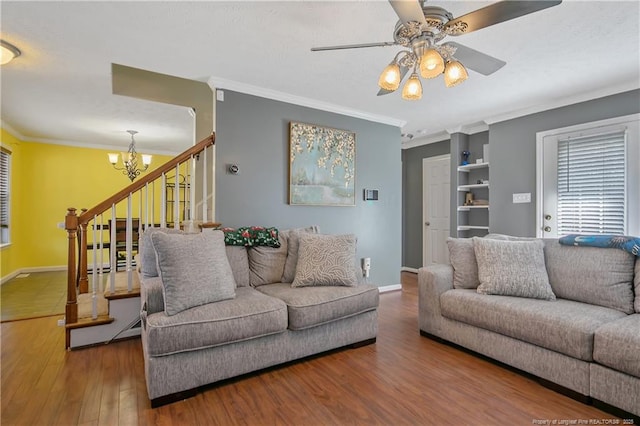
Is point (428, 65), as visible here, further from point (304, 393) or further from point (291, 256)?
point (304, 393)

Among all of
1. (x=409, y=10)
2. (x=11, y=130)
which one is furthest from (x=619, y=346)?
(x=11, y=130)

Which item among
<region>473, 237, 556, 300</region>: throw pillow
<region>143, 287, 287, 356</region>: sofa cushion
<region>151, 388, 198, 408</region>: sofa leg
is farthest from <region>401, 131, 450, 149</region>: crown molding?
<region>151, 388, 198, 408</region>: sofa leg

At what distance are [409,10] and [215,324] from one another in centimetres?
203

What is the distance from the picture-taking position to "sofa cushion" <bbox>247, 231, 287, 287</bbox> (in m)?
2.83

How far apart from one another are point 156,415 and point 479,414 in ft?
5.87

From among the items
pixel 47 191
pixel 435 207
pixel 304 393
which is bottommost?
pixel 304 393

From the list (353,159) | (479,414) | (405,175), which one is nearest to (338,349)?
(479,414)

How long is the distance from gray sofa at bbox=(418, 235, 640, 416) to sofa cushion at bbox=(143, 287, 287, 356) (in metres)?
1.41

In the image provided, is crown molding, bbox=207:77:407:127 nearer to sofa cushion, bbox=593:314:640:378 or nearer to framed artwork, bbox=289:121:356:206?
framed artwork, bbox=289:121:356:206

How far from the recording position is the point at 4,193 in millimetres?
5129

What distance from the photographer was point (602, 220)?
3.53 m

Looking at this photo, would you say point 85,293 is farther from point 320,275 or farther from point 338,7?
point 338,7

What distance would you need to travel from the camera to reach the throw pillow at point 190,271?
80.0 inches

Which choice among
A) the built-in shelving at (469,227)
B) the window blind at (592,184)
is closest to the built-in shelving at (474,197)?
the built-in shelving at (469,227)
